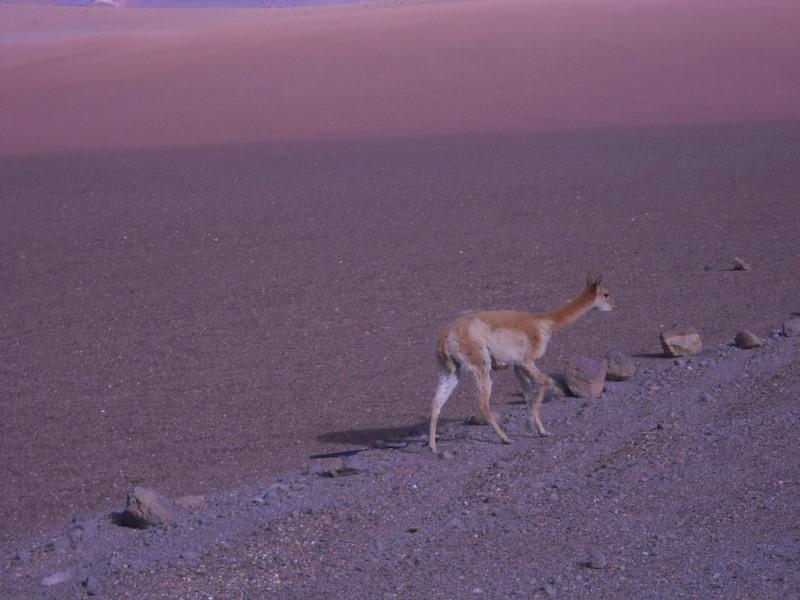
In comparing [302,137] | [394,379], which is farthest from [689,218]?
[302,137]

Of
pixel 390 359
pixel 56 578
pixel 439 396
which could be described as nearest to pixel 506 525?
pixel 439 396

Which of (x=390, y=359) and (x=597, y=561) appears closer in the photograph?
(x=597, y=561)

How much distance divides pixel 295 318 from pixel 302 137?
2631 cm

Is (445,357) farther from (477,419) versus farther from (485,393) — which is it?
(477,419)

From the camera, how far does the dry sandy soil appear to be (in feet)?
22.1

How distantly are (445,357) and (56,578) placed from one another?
120 inches

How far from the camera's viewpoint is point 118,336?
13648 millimetres

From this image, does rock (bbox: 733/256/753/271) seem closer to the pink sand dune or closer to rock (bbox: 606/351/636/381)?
rock (bbox: 606/351/636/381)

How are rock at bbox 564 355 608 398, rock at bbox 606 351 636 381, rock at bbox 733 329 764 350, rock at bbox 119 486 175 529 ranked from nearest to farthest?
1. rock at bbox 119 486 175 529
2. rock at bbox 564 355 608 398
3. rock at bbox 606 351 636 381
4. rock at bbox 733 329 764 350

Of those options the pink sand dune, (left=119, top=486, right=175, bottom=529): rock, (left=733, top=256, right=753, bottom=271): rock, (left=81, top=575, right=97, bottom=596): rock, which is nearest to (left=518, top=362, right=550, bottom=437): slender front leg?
(left=119, top=486, right=175, bottom=529): rock

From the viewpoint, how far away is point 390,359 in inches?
468

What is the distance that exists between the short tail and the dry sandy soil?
615mm

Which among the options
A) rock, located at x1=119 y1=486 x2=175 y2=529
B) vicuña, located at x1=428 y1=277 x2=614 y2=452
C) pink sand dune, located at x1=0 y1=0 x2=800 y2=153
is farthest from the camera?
pink sand dune, located at x1=0 y1=0 x2=800 y2=153

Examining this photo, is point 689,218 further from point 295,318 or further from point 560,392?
point 560,392
